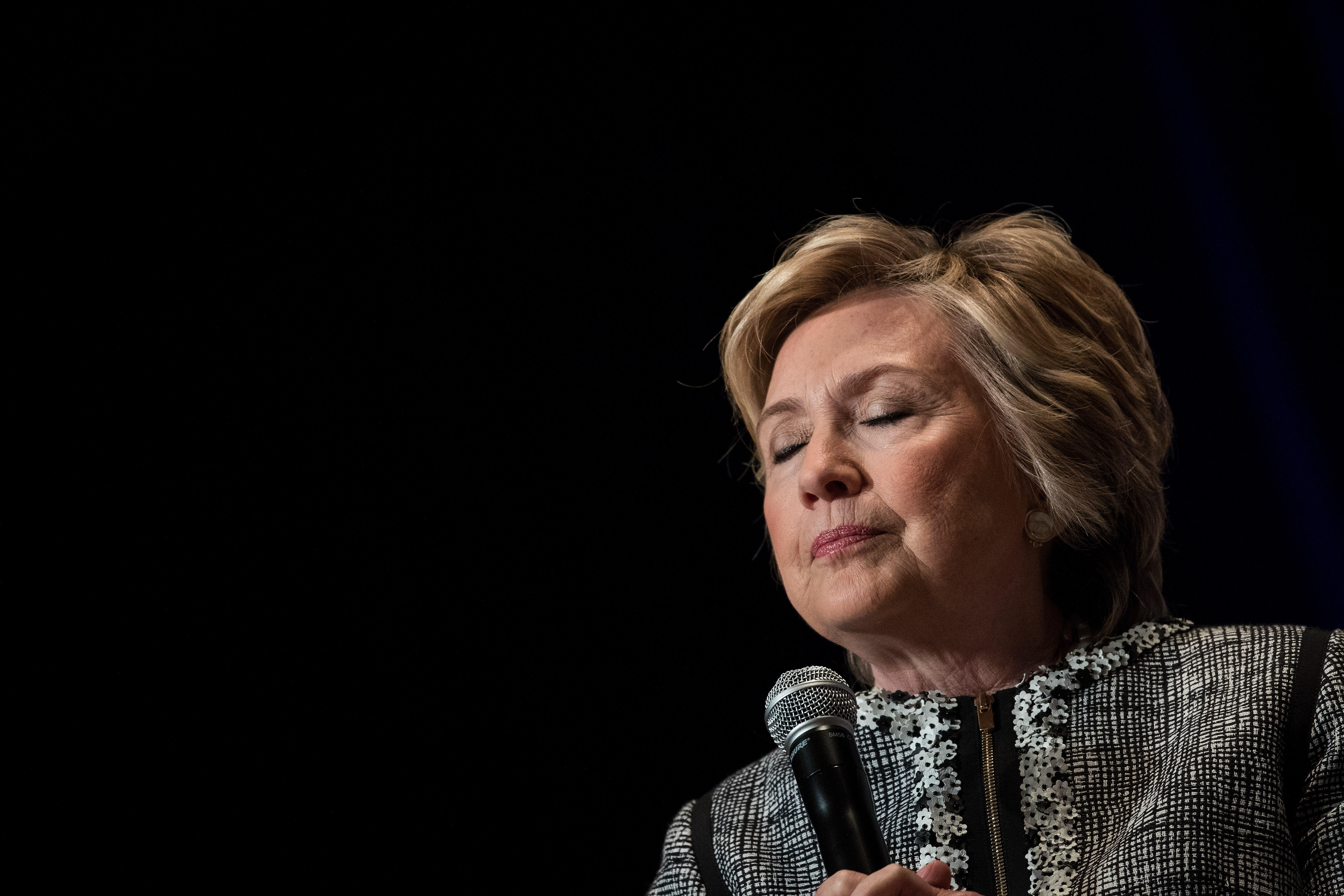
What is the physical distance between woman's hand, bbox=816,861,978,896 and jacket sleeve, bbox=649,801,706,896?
20.5 inches

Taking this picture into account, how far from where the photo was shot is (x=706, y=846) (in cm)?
155

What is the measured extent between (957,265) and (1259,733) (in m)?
0.76

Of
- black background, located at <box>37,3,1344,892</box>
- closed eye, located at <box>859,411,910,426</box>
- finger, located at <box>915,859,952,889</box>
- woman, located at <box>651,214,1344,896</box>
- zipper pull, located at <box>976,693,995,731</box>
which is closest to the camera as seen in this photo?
finger, located at <box>915,859,952,889</box>

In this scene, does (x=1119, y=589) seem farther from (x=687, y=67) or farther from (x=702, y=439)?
(x=687, y=67)

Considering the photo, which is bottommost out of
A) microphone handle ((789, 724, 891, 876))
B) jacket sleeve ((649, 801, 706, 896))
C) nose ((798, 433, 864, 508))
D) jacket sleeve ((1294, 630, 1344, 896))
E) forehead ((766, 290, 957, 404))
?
jacket sleeve ((649, 801, 706, 896))

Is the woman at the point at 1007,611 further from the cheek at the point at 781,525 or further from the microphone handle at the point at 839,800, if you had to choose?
the microphone handle at the point at 839,800

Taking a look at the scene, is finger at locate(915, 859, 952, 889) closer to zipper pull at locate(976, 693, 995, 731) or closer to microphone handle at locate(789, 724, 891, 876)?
microphone handle at locate(789, 724, 891, 876)

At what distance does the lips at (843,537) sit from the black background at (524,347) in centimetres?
101

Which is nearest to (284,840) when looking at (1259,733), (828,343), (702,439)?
(702,439)

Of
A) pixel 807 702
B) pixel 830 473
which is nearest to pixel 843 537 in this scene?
pixel 830 473

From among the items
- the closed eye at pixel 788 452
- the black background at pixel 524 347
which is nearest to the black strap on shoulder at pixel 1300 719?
the closed eye at pixel 788 452

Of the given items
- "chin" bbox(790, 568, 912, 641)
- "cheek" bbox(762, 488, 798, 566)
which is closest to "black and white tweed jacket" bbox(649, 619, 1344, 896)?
"chin" bbox(790, 568, 912, 641)

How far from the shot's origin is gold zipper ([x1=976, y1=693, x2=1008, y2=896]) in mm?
1294

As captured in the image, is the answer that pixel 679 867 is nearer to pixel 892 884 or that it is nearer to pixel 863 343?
pixel 892 884
